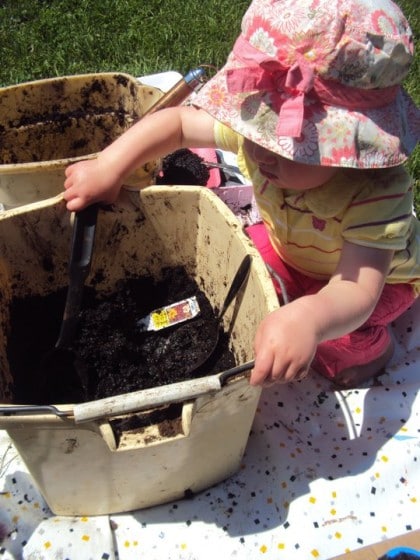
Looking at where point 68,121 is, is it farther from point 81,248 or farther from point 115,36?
point 115,36

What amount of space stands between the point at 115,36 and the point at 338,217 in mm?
1532

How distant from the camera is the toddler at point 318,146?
0.72m

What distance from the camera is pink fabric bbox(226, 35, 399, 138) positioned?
722mm

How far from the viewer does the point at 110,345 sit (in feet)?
3.50

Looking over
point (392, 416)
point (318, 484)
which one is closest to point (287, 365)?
point (318, 484)

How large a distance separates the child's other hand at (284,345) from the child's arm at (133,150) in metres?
0.40

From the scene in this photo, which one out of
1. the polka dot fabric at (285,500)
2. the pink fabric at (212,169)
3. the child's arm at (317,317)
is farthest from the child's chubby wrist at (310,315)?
the pink fabric at (212,169)

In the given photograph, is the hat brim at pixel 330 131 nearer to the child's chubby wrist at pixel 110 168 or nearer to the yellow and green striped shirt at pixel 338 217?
the yellow and green striped shirt at pixel 338 217

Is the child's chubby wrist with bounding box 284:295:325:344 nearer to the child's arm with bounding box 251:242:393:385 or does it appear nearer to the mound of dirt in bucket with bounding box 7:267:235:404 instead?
the child's arm with bounding box 251:242:393:385

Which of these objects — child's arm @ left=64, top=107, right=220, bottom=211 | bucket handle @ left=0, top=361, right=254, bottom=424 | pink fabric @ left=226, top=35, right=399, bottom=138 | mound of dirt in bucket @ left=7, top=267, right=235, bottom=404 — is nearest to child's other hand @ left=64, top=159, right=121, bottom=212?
child's arm @ left=64, top=107, right=220, bottom=211

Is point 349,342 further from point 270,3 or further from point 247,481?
point 270,3

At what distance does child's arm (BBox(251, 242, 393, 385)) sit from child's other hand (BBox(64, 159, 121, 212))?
0.40m

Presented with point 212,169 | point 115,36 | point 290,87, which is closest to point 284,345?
point 290,87

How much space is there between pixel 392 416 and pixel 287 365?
19.7 inches
